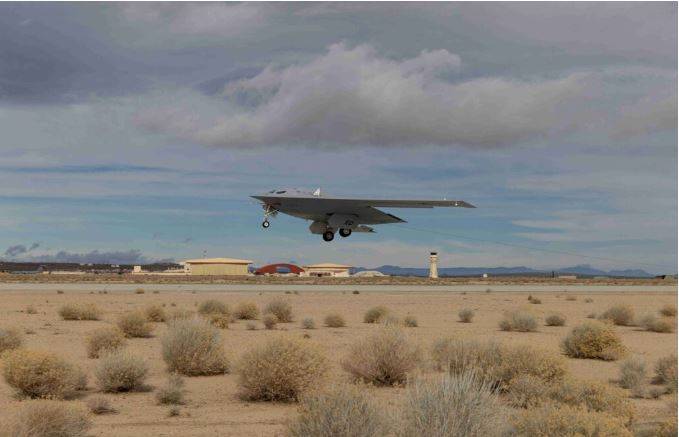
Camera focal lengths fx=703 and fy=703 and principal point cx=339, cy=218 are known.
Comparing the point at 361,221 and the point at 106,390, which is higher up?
the point at 361,221

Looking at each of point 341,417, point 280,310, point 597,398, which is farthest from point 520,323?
point 341,417

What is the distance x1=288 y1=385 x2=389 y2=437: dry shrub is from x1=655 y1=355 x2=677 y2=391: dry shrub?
11.4m

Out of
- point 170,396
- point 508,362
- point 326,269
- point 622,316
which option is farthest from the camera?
point 326,269

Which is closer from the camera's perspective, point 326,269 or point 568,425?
point 568,425

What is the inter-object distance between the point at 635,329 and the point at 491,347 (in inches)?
916

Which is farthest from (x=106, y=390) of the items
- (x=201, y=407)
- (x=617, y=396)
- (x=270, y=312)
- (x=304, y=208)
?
(x=270, y=312)

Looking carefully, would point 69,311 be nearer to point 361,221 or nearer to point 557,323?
point 361,221

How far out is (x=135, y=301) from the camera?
5509 cm

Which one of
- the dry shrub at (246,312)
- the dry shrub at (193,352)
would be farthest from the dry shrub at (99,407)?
the dry shrub at (246,312)

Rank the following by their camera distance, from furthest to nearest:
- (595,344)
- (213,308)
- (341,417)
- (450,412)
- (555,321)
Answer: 1. (213,308)
2. (555,321)
3. (595,344)
4. (341,417)
5. (450,412)

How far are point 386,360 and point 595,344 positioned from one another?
10142 mm

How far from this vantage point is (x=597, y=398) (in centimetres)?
1166

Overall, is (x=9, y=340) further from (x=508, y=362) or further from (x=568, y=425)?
(x=568, y=425)

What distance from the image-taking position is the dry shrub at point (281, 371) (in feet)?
53.8
